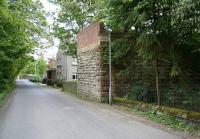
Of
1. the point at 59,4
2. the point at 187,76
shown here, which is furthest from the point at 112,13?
the point at 59,4

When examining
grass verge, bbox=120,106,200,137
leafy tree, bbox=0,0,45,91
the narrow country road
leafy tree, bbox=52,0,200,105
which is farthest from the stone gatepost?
the narrow country road

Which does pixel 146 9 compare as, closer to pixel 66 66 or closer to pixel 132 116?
pixel 132 116

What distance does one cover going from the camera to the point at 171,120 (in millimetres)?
11141

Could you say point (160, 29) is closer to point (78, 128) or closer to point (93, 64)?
point (78, 128)

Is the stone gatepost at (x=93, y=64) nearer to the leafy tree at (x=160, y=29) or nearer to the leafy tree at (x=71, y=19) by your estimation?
the leafy tree at (x=160, y=29)

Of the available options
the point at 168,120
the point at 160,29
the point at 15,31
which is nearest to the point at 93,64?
the point at 15,31

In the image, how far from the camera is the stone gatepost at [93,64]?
1975 centimetres

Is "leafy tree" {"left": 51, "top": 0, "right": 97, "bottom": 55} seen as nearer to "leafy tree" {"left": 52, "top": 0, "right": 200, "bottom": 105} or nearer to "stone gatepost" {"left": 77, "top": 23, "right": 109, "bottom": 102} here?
"stone gatepost" {"left": 77, "top": 23, "right": 109, "bottom": 102}

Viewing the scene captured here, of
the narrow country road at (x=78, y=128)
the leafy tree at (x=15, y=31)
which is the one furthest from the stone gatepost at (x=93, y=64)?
the narrow country road at (x=78, y=128)

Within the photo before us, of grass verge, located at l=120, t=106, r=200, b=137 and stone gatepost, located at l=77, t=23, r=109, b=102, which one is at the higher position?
stone gatepost, located at l=77, t=23, r=109, b=102

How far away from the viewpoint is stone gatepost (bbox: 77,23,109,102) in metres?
19.8

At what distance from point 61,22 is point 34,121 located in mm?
24060

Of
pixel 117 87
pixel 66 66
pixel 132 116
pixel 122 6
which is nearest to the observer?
pixel 132 116

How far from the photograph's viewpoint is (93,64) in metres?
21.4
